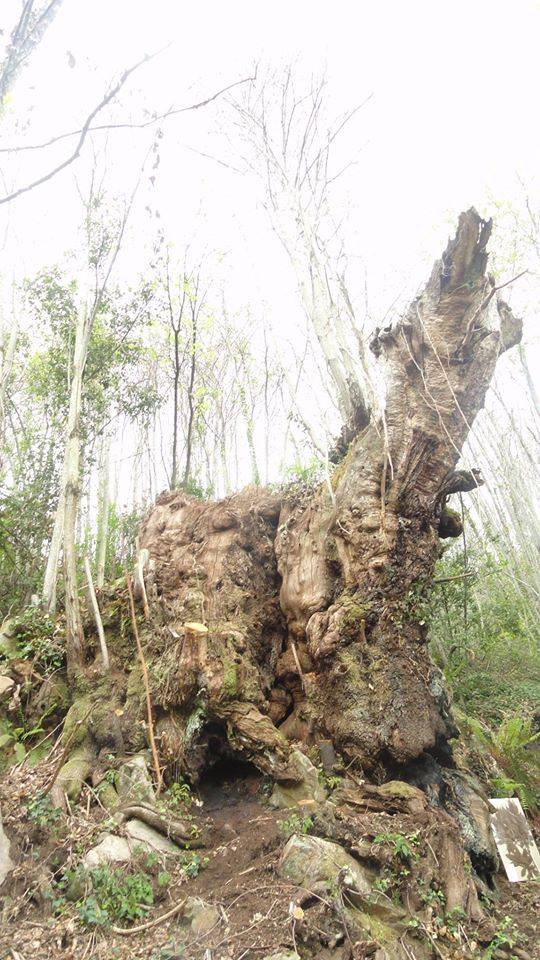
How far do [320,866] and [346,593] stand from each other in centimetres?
181

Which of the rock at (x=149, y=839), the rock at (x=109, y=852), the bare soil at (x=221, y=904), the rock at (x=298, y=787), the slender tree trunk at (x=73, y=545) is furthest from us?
the slender tree trunk at (x=73, y=545)

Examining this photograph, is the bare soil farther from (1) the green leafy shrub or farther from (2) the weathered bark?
(2) the weathered bark

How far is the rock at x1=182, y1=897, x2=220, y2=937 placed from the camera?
9.12ft

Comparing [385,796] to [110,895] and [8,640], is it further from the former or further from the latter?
[8,640]

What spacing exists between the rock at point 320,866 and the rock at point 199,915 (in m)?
0.41

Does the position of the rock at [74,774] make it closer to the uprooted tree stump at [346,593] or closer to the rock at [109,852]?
the uprooted tree stump at [346,593]

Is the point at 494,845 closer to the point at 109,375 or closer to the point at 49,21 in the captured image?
the point at 49,21

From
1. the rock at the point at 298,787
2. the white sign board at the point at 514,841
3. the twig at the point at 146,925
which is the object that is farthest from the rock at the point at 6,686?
the white sign board at the point at 514,841

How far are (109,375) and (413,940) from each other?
7962 millimetres

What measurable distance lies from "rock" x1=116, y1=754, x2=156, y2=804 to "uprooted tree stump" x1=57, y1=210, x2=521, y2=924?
17 centimetres

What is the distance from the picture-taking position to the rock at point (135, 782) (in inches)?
142

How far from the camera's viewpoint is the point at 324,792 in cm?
355

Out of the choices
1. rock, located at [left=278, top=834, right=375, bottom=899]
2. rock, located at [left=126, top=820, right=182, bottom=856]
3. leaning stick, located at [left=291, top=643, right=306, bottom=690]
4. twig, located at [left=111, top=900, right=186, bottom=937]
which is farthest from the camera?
leaning stick, located at [left=291, top=643, right=306, bottom=690]

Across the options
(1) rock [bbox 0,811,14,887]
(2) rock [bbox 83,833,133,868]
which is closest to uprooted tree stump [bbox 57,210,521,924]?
(2) rock [bbox 83,833,133,868]
